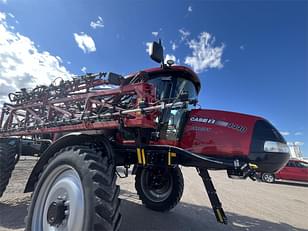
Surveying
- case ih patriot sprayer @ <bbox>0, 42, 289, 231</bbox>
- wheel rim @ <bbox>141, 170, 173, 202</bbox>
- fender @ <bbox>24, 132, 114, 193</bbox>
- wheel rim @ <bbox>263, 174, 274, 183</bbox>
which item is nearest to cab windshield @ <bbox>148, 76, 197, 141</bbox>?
case ih patriot sprayer @ <bbox>0, 42, 289, 231</bbox>

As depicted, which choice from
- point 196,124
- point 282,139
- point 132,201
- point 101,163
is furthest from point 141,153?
point 132,201

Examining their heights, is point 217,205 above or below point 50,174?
below

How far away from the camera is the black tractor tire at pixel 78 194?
95.8 inches

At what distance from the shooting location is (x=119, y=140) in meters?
4.02

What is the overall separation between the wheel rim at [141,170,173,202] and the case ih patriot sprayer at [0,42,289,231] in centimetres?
176

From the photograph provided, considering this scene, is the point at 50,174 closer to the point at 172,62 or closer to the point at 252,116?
the point at 172,62

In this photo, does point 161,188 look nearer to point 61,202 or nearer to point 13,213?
point 13,213

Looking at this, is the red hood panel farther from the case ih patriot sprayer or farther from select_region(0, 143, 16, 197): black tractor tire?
select_region(0, 143, 16, 197): black tractor tire

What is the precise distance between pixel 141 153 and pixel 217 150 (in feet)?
3.88

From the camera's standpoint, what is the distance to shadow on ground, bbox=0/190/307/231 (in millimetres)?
4370

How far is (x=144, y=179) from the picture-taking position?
6047 millimetres

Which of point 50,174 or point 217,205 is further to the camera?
point 217,205

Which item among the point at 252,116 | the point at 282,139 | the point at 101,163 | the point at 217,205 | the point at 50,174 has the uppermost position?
the point at 252,116

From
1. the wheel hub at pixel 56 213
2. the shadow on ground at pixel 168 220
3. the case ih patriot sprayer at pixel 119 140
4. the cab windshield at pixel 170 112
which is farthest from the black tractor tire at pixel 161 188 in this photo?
the wheel hub at pixel 56 213
